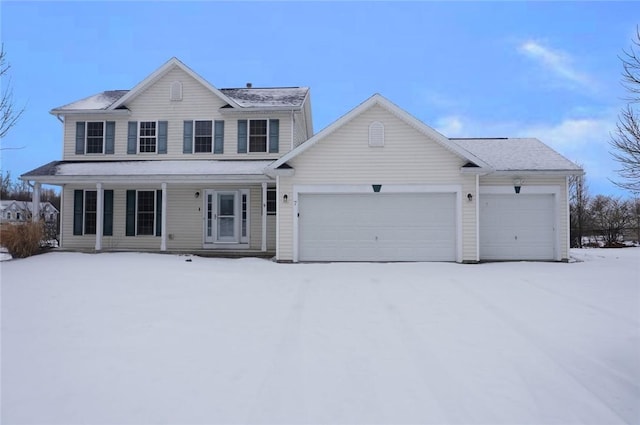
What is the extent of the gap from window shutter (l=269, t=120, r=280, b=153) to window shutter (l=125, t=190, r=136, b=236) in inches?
226

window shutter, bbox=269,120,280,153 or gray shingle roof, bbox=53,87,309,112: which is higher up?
gray shingle roof, bbox=53,87,309,112

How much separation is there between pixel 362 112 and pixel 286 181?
10.7 ft

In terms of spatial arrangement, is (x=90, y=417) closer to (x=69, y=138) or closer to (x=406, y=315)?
(x=406, y=315)

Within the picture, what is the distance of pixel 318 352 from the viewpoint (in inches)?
202

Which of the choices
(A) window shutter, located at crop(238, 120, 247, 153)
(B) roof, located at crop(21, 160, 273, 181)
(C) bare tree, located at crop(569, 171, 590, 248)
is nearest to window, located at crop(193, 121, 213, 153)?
(B) roof, located at crop(21, 160, 273, 181)

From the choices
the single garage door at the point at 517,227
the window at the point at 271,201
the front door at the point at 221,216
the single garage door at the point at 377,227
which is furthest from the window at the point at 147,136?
the single garage door at the point at 517,227

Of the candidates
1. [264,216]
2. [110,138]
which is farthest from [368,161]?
[110,138]

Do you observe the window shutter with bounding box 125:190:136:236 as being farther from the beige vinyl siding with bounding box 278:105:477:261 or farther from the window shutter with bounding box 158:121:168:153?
the beige vinyl siding with bounding box 278:105:477:261

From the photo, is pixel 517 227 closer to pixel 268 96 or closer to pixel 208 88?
pixel 268 96

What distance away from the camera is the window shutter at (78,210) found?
16.5m

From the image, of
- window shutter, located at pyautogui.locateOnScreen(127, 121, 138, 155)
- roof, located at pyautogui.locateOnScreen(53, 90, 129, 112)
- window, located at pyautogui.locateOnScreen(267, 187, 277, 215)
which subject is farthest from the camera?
roof, located at pyautogui.locateOnScreen(53, 90, 129, 112)

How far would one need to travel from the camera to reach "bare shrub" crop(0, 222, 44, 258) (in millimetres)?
13930

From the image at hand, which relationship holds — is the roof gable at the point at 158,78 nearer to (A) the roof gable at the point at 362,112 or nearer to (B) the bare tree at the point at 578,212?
(A) the roof gable at the point at 362,112

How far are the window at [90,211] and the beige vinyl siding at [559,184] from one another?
48.3 ft
